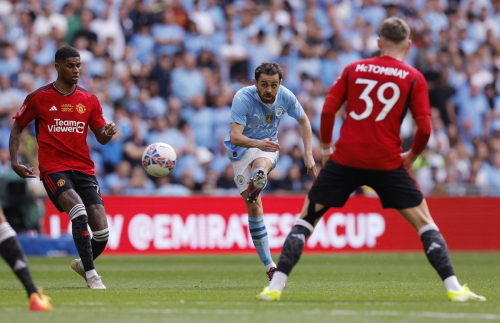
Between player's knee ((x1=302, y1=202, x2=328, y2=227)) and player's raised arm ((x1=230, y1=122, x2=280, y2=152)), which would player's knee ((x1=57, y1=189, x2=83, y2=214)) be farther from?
player's knee ((x1=302, y1=202, x2=328, y2=227))

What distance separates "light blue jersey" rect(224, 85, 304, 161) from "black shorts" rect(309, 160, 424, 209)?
2.55m

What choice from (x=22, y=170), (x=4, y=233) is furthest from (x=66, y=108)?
(x=4, y=233)

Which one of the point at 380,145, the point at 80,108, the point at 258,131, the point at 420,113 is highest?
the point at 80,108

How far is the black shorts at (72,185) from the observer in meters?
9.65

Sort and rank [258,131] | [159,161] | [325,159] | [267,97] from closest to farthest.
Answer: [325,159] < [267,97] < [258,131] < [159,161]

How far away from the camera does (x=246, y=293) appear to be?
8.81 meters

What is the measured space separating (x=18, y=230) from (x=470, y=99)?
41.9ft

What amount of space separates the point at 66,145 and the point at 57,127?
0.25 metres

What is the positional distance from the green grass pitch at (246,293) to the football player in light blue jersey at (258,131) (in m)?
0.91

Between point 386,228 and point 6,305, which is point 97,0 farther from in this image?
point 6,305

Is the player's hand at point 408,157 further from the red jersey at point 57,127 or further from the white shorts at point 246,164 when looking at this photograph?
the red jersey at point 57,127

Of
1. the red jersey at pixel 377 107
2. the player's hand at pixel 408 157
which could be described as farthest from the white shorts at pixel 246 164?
the player's hand at pixel 408 157

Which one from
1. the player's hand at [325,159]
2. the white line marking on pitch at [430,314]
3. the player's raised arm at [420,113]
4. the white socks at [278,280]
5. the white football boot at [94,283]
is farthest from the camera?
the white football boot at [94,283]

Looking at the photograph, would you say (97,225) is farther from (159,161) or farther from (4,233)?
(4,233)
